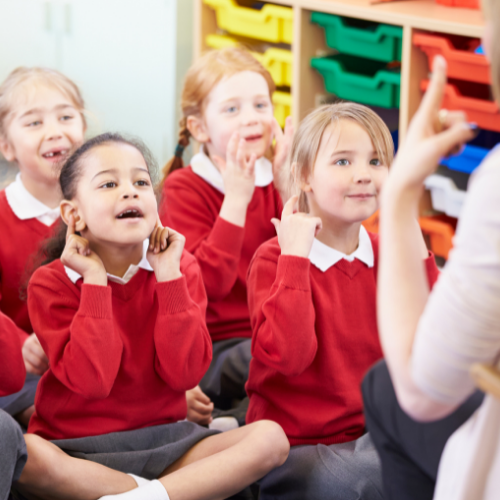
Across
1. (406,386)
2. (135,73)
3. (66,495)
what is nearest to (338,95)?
(135,73)

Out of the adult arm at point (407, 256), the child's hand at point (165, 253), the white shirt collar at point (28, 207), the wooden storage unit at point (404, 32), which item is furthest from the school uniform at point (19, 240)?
the adult arm at point (407, 256)

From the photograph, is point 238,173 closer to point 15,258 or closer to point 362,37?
point 15,258

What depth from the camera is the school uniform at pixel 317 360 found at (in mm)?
1163

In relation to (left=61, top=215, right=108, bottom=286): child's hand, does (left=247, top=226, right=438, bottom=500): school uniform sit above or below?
below

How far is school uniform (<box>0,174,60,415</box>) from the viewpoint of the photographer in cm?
150

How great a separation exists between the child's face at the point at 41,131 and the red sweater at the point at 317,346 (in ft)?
1.82

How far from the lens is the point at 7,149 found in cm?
164

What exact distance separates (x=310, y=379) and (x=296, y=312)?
139 mm

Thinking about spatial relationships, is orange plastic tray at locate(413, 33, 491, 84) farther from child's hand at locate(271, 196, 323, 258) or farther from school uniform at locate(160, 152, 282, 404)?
child's hand at locate(271, 196, 323, 258)

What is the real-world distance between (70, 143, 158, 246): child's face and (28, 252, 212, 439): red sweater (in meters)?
0.09

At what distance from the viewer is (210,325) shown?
1624 millimetres

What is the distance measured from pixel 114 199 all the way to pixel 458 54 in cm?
96

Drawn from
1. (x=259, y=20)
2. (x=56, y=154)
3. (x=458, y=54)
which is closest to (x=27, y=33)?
(x=259, y=20)

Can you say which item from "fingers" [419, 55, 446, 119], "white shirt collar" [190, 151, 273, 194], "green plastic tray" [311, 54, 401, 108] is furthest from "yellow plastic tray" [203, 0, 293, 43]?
"fingers" [419, 55, 446, 119]
